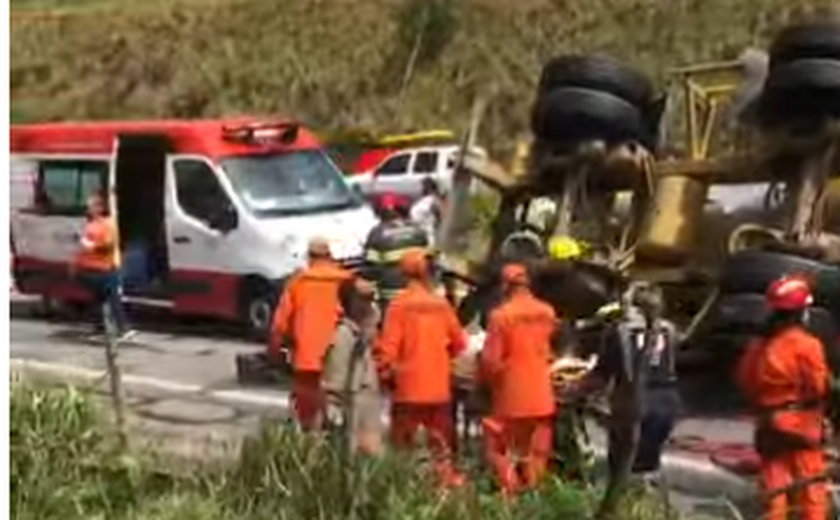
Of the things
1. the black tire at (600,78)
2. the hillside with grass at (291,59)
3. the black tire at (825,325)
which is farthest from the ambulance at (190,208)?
the hillside with grass at (291,59)

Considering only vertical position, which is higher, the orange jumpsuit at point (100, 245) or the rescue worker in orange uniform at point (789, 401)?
the orange jumpsuit at point (100, 245)

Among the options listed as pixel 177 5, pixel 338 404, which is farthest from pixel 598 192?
pixel 177 5

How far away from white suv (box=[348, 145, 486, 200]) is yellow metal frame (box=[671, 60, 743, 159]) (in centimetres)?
1473

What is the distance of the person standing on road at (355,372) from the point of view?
8562mm

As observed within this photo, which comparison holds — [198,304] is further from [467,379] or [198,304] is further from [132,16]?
[132,16]

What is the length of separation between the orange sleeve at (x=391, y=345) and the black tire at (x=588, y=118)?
418cm

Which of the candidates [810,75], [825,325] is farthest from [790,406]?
[810,75]

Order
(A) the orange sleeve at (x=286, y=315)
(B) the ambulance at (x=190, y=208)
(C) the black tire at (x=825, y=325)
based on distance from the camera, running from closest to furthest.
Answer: (A) the orange sleeve at (x=286, y=315)
(C) the black tire at (x=825, y=325)
(B) the ambulance at (x=190, y=208)

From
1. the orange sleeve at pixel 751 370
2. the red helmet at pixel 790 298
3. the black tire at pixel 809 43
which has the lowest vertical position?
the orange sleeve at pixel 751 370

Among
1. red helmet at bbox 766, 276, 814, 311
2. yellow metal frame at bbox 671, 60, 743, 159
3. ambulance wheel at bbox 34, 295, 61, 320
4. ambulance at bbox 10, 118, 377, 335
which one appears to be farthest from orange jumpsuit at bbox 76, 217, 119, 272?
red helmet at bbox 766, 276, 814, 311

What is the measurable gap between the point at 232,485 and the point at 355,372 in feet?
5.23

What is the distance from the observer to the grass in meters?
7.48

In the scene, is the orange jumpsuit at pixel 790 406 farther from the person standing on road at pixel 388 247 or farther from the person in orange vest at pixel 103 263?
the person in orange vest at pixel 103 263

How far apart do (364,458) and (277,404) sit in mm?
6358
